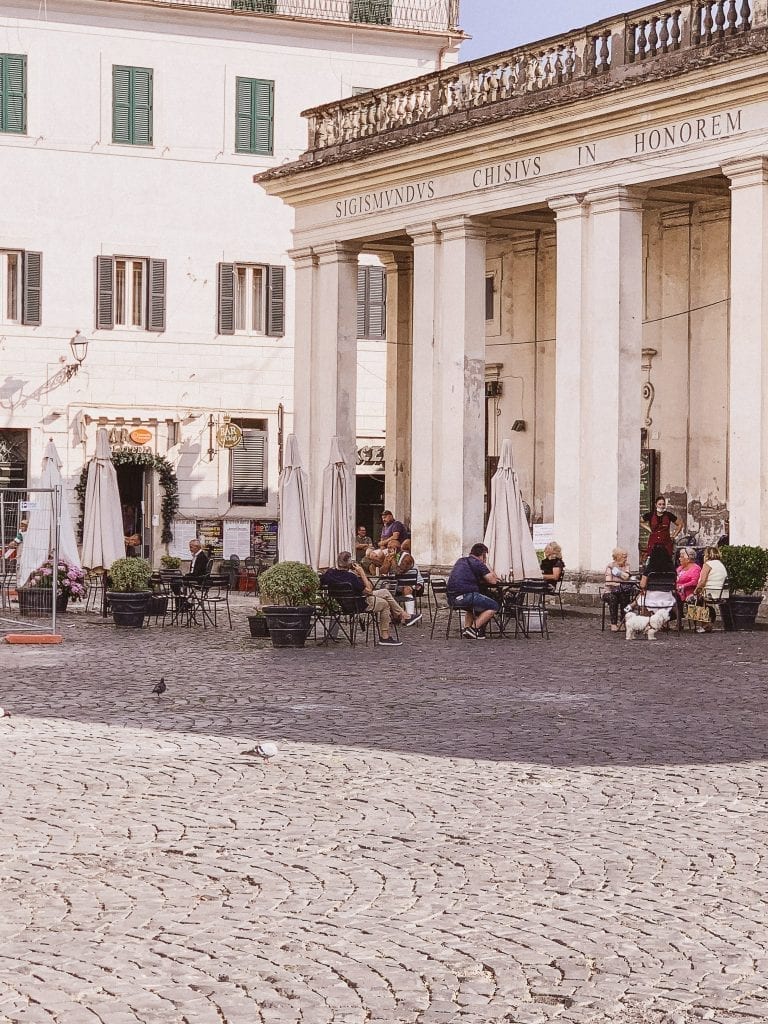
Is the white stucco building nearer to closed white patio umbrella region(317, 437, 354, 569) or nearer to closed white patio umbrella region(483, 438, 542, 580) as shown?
closed white patio umbrella region(317, 437, 354, 569)

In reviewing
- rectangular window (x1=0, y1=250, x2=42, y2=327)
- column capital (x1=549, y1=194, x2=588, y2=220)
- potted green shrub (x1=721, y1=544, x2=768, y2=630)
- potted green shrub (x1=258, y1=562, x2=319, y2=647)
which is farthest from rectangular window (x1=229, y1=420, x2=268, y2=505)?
potted green shrub (x1=258, y1=562, x2=319, y2=647)

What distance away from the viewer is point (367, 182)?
31.5 meters

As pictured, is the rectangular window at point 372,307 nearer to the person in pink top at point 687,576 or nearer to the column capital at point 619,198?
the column capital at point 619,198

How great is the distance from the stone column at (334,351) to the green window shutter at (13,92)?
927cm

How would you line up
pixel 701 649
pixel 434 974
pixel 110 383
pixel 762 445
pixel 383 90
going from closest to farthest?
1. pixel 434 974
2. pixel 701 649
3. pixel 762 445
4. pixel 383 90
5. pixel 110 383

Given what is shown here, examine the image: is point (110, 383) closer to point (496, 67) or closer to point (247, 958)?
point (496, 67)

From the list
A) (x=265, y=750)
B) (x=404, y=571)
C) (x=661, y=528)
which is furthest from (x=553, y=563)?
(x=265, y=750)

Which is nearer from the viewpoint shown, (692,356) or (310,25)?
(692,356)

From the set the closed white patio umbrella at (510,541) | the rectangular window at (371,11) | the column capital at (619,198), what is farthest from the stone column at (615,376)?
the rectangular window at (371,11)

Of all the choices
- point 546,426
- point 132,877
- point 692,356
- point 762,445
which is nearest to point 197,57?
point 546,426

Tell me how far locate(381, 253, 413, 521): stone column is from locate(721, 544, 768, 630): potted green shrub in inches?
479

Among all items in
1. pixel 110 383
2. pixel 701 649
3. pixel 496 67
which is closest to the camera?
pixel 701 649

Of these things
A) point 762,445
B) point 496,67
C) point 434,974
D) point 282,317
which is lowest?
point 434,974

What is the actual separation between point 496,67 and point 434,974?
2388cm
